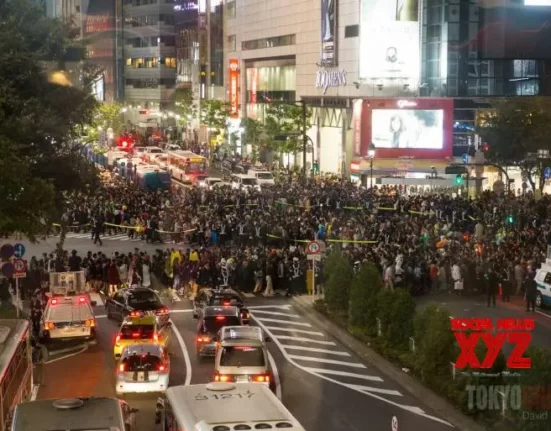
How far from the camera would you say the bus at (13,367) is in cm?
1470

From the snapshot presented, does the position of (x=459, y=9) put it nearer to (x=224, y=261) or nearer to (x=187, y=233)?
(x=187, y=233)

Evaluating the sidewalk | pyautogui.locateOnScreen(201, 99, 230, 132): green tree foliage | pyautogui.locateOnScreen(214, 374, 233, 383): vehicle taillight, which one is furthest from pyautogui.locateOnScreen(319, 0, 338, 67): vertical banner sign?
pyautogui.locateOnScreen(214, 374, 233, 383): vehicle taillight

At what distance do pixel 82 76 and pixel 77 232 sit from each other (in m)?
18.6

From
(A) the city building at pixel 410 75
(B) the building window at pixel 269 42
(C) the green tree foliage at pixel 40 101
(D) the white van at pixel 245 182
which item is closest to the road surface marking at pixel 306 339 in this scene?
(C) the green tree foliage at pixel 40 101

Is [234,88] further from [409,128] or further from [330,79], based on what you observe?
[409,128]

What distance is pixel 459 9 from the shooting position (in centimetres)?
7506

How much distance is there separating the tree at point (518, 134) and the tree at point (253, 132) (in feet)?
102

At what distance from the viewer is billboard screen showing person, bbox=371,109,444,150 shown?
70.5m

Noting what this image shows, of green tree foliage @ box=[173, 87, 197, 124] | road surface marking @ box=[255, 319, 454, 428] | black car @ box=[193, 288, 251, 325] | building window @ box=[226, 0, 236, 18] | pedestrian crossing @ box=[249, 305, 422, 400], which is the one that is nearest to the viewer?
road surface marking @ box=[255, 319, 454, 428]

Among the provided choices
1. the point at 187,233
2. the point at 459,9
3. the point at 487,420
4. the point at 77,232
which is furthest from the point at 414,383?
the point at 459,9

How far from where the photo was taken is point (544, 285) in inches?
1196

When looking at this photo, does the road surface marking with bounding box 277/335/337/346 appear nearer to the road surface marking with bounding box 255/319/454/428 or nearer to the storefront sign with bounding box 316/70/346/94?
the road surface marking with bounding box 255/319/454/428

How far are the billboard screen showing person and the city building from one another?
0.23ft

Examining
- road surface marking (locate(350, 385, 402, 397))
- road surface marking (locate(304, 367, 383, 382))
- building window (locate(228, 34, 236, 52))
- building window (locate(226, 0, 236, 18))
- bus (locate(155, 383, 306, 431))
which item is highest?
building window (locate(226, 0, 236, 18))
